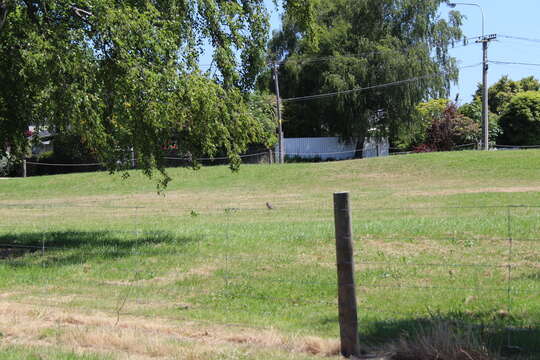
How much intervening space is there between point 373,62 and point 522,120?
12067 millimetres

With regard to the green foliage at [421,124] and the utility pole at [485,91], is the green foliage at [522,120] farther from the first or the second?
the utility pole at [485,91]

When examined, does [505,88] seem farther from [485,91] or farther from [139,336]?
[139,336]

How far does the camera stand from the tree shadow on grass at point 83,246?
43.7 ft

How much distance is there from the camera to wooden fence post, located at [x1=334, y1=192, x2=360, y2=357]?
21.1ft

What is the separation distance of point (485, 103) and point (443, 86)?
478 inches

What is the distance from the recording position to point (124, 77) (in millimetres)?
12461

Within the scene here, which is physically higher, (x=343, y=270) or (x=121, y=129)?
(x=121, y=129)

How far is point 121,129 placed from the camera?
42.2ft

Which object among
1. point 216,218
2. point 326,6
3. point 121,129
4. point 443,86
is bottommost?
point 216,218

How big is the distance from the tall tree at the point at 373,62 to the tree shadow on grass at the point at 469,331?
41960mm

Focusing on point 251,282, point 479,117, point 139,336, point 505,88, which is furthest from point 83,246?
point 505,88

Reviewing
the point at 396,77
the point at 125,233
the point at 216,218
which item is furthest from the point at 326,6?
A: the point at 125,233

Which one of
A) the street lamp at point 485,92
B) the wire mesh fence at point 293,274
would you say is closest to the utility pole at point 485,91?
the street lamp at point 485,92

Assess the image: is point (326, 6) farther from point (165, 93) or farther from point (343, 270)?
point (343, 270)
